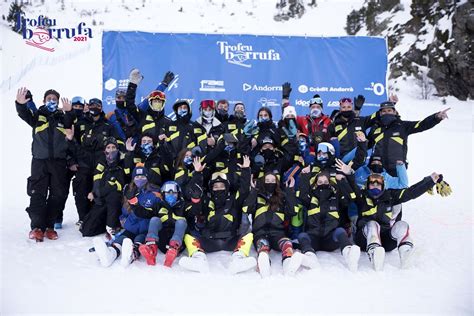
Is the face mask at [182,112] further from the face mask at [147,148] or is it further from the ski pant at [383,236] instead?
the ski pant at [383,236]

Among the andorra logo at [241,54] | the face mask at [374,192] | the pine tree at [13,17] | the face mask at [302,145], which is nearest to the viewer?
the face mask at [374,192]

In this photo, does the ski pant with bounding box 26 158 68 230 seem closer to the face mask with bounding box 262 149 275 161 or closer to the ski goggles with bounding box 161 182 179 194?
the ski goggles with bounding box 161 182 179 194

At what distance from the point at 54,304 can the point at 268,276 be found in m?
2.32

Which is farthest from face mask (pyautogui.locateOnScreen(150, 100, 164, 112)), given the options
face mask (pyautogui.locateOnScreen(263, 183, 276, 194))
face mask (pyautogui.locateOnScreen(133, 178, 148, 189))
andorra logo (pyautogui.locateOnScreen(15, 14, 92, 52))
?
andorra logo (pyautogui.locateOnScreen(15, 14, 92, 52))

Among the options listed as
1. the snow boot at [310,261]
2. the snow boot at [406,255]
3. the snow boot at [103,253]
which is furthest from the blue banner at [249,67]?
the snow boot at [310,261]

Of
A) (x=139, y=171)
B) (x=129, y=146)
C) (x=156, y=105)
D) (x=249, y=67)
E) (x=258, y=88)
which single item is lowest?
(x=139, y=171)

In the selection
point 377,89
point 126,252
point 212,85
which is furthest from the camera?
point 377,89

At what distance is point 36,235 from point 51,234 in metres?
0.22

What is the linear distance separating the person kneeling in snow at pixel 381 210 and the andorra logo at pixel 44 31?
24.3 metres

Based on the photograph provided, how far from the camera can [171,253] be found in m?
5.09

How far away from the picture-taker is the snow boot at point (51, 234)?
5.96m

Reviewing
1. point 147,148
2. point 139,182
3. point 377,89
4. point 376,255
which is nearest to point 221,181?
point 139,182

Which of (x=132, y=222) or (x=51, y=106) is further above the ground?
(x=51, y=106)

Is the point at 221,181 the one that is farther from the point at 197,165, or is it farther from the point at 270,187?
the point at 270,187
